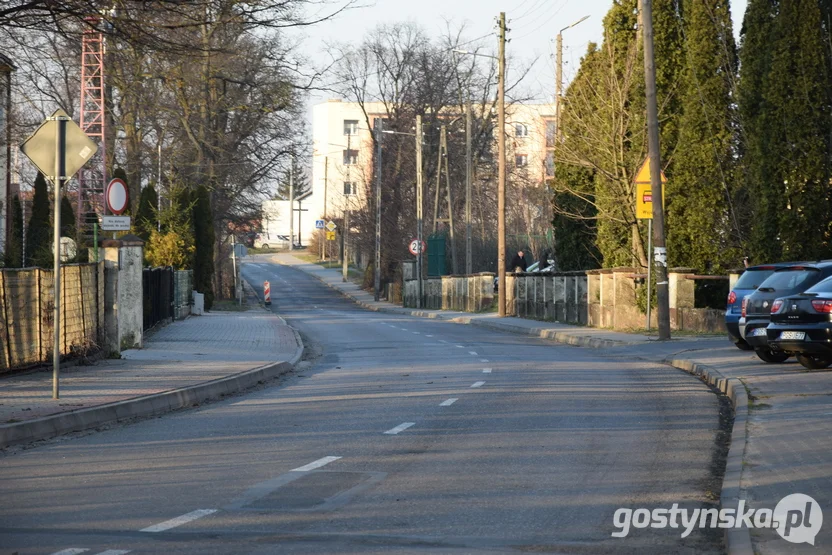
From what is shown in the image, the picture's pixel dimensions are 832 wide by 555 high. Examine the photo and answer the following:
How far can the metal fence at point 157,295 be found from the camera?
94.2 feet

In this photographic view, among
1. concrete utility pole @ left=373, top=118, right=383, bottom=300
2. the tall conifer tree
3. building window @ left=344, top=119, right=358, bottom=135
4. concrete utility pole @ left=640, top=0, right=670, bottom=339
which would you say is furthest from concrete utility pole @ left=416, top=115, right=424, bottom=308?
building window @ left=344, top=119, right=358, bottom=135

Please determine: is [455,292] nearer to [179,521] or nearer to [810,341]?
[810,341]

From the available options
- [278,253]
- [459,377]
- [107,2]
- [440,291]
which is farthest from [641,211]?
[278,253]

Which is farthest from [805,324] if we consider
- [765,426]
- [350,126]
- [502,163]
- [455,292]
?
[350,126]

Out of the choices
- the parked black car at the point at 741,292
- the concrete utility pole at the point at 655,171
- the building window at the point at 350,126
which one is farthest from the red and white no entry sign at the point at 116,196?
the building window at the point at 350,126

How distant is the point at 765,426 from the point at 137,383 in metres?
8.45

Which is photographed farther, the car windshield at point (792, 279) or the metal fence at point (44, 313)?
the car windshield at point (792, 279)

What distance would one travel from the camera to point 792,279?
20.0 m

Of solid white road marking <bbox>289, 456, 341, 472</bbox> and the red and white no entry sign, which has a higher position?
the red and white no entry sign

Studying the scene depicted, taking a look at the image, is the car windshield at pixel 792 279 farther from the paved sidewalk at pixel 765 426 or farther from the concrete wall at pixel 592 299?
the concrete wall at pixel 592 299

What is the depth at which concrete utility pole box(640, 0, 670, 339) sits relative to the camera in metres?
26.2

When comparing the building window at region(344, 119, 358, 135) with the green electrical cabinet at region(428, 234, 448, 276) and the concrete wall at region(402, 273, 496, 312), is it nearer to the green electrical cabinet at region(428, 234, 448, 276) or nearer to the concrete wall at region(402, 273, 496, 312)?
the concrete wall at region(402, 273, 496, 312)

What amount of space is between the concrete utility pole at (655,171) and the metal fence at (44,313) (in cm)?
1267

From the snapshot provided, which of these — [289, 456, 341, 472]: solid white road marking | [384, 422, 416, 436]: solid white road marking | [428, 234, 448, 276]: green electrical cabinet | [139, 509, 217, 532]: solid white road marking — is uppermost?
[428, 234, 448, 276]: green electrical cabinet
